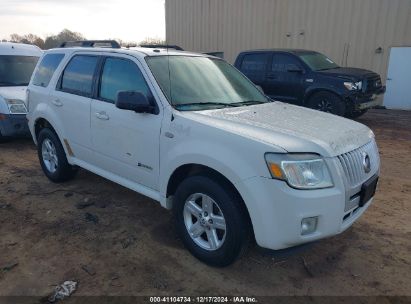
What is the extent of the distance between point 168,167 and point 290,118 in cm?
124

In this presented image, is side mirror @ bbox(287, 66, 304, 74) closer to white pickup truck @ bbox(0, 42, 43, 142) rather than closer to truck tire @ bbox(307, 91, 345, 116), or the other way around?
truck tire @ bbox(307, 91, 345, 116)

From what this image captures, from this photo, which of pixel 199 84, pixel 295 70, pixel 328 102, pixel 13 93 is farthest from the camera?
pixel 295 70

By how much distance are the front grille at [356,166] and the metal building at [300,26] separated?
36.4ft

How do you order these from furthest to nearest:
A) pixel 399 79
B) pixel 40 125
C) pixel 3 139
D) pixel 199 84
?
pixel 399 79 → pixel 3 139 → pixel 40 125 → pixel 199 84

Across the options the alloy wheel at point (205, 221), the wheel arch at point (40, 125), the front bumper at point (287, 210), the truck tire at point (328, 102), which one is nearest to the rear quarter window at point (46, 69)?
the wheel arch at point (40, 125)

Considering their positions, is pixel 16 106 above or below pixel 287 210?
below

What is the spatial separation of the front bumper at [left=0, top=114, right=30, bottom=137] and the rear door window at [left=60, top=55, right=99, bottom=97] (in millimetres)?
3196

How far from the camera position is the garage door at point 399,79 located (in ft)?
41.1

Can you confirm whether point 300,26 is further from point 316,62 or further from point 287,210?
point 287,210

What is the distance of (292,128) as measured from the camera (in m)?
3.06

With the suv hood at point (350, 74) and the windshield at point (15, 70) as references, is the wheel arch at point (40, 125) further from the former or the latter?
the suv hood at point (350, 74)

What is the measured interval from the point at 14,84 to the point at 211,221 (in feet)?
22.9

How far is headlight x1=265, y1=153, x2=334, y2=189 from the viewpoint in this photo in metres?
2.61

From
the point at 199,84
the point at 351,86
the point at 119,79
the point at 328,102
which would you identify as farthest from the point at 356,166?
the point at 328,102
